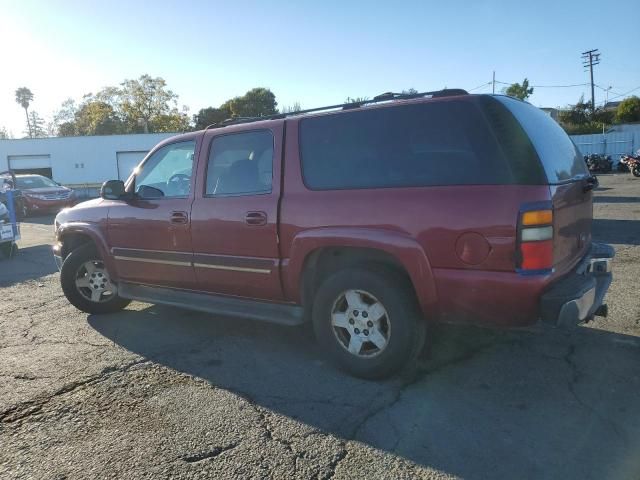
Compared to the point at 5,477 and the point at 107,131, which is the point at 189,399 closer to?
the point at 5,477

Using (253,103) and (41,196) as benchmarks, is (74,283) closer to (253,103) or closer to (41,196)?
(41,196)

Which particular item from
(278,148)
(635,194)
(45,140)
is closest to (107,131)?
(45,140)

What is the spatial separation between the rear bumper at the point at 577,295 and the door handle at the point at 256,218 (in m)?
2.07

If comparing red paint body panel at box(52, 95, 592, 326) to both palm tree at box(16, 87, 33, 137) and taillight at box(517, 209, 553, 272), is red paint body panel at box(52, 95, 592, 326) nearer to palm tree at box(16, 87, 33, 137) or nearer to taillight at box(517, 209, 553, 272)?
taillight at box(517, 209, 553, 272)

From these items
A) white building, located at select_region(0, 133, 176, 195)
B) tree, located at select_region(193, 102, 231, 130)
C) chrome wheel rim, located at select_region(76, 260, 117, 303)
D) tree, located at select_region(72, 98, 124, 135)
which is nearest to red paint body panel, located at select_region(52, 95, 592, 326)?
chrome wheel rim, located at select_region(76, 260, 117, 303)

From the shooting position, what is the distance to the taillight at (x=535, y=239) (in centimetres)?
289

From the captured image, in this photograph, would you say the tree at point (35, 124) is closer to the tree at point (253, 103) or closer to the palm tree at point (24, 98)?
the palm tree at point (24, 98)

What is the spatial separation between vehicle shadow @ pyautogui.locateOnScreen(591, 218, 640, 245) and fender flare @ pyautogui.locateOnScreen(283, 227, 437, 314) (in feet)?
18.4

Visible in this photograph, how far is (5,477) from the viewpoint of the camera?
2635 millimetres

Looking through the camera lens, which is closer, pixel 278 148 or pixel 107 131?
pixel 278 148

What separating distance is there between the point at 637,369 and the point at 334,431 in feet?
7.56

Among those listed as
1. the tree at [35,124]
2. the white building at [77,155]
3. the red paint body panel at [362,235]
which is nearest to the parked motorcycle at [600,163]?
the white building at [77,155]

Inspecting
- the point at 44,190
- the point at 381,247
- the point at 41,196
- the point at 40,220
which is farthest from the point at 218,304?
the point at 44,190

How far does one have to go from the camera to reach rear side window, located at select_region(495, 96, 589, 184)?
3121 millimetres
